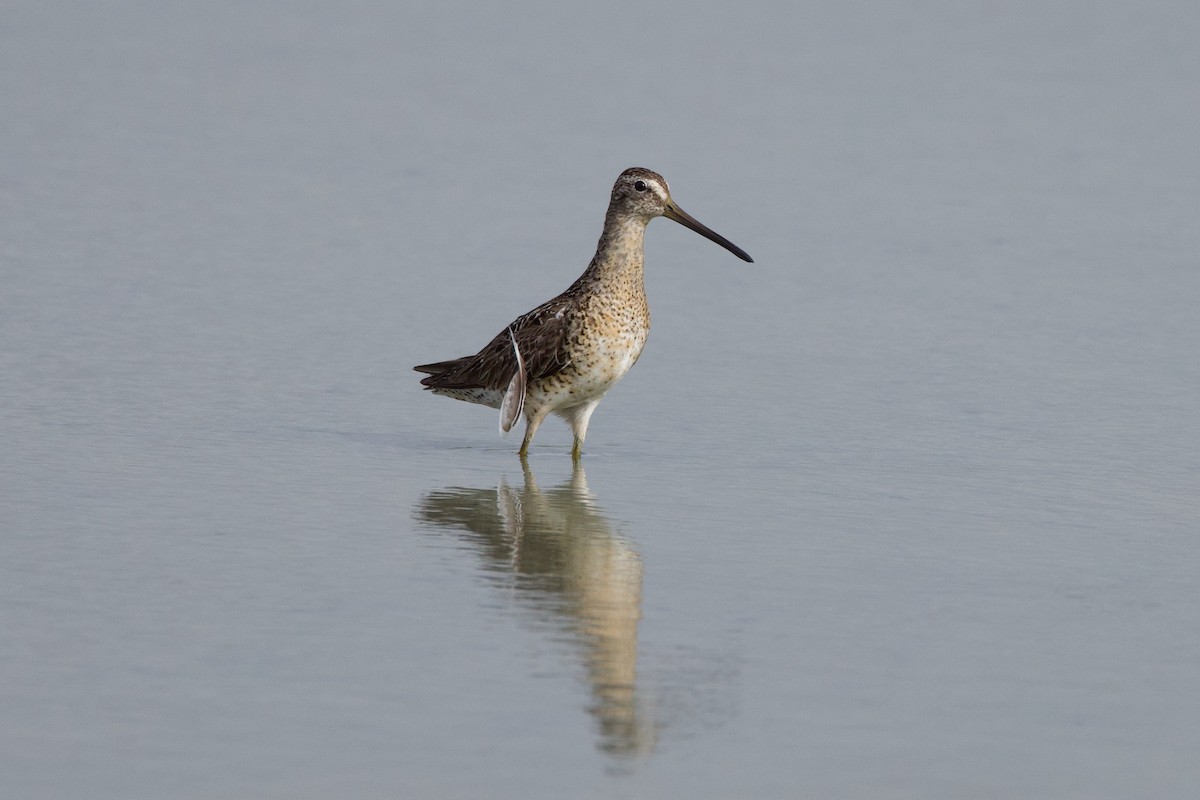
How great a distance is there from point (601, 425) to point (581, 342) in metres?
0.97

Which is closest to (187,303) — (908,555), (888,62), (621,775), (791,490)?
(791,490)

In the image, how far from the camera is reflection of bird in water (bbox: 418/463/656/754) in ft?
19.9

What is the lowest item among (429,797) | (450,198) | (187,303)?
(429,797)

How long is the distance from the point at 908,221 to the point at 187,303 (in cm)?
605

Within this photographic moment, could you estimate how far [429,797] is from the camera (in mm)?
5191

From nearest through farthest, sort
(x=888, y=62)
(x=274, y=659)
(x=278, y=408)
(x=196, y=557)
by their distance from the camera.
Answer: (x=274, y=659), (x=196, y=557), (x=278, y=408), (x=888, y=62)

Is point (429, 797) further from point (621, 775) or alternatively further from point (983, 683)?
point (983, 683)

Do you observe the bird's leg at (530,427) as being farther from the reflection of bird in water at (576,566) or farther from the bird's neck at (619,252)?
the bird's neck at (619,252)

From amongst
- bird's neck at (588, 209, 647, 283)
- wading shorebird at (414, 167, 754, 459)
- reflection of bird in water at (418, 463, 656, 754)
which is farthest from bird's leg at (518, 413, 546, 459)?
bird's neck at (588, 209, 647, 283)

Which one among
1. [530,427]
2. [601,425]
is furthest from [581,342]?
[601,425]

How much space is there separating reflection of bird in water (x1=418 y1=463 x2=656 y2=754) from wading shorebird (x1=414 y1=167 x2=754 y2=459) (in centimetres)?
50

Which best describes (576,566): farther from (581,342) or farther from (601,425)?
(601,425)

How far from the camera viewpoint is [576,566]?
770 centimetres

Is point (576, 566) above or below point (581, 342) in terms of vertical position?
below
